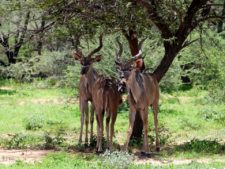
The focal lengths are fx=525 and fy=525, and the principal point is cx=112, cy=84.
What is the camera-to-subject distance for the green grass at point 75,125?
37.5ft

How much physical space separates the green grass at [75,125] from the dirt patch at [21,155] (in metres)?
0.36

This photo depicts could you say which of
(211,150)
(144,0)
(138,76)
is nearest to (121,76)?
(138,76)

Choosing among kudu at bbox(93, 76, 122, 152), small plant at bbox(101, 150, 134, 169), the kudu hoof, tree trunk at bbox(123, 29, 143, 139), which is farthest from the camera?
tree trunk at bbox(123, 29, 143, 139)

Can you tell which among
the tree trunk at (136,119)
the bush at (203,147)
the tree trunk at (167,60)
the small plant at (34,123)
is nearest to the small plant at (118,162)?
the bush at (203,147)

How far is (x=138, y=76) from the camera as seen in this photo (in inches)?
456

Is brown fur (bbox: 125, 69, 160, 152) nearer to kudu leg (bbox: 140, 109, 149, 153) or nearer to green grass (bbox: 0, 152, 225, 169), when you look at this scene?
kudu leg (bbox: 140, 109, 149, 153)

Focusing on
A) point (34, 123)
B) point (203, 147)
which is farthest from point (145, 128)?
point (34, 123)

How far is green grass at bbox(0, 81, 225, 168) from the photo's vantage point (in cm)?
1144

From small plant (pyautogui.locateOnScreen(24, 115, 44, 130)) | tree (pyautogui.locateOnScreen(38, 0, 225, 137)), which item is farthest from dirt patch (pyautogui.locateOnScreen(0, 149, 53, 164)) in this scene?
small plant (pyautogui.locateOnScreen(24, 115, 44, 130))

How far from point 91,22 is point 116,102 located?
7.06 feet

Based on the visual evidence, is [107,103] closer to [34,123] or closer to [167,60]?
[167,60]

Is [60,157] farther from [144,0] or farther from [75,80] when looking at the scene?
[75,80]

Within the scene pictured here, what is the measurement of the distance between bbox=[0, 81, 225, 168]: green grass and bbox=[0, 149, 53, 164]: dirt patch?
1.20ft

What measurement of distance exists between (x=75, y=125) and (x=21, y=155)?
20.5 ft
